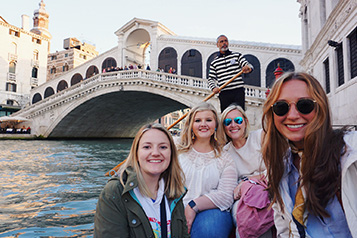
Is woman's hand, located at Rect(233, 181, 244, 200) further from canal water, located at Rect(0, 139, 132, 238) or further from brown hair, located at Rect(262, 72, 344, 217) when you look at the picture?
canal water, located at Rect(0, 139, 132, 238)

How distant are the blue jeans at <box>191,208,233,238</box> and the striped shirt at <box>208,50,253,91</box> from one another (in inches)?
85.8

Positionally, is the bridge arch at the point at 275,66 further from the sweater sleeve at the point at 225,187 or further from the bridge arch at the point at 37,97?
the bridge arch at the point at 37,97

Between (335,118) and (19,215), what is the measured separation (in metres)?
6.69

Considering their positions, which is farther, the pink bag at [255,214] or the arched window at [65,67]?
the arched window at [65,67]

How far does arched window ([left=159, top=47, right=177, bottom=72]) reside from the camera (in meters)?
16.5

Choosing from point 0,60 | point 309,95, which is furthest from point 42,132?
point 309,95

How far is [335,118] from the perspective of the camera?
21.0ft

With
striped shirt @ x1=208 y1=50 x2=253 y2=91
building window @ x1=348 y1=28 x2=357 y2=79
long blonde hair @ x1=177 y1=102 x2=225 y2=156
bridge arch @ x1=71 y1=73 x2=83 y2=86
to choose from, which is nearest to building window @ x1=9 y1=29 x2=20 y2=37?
bridge arch @ x1=71 y1=73 x2=83 y2=86

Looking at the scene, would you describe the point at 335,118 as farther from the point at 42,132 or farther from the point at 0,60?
the point at 0,60

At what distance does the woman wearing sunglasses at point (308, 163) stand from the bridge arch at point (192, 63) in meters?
14.8

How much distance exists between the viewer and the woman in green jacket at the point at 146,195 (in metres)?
1.16

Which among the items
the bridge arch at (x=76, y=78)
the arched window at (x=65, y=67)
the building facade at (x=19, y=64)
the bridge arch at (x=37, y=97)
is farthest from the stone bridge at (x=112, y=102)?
the arched window at (x=65, y=67)

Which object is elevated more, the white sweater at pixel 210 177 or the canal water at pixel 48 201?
the white sweater at pixel 210 177

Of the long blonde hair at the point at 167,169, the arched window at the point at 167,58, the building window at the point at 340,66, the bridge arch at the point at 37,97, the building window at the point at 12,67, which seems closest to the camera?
the long blonde hair at the point at 167,169
